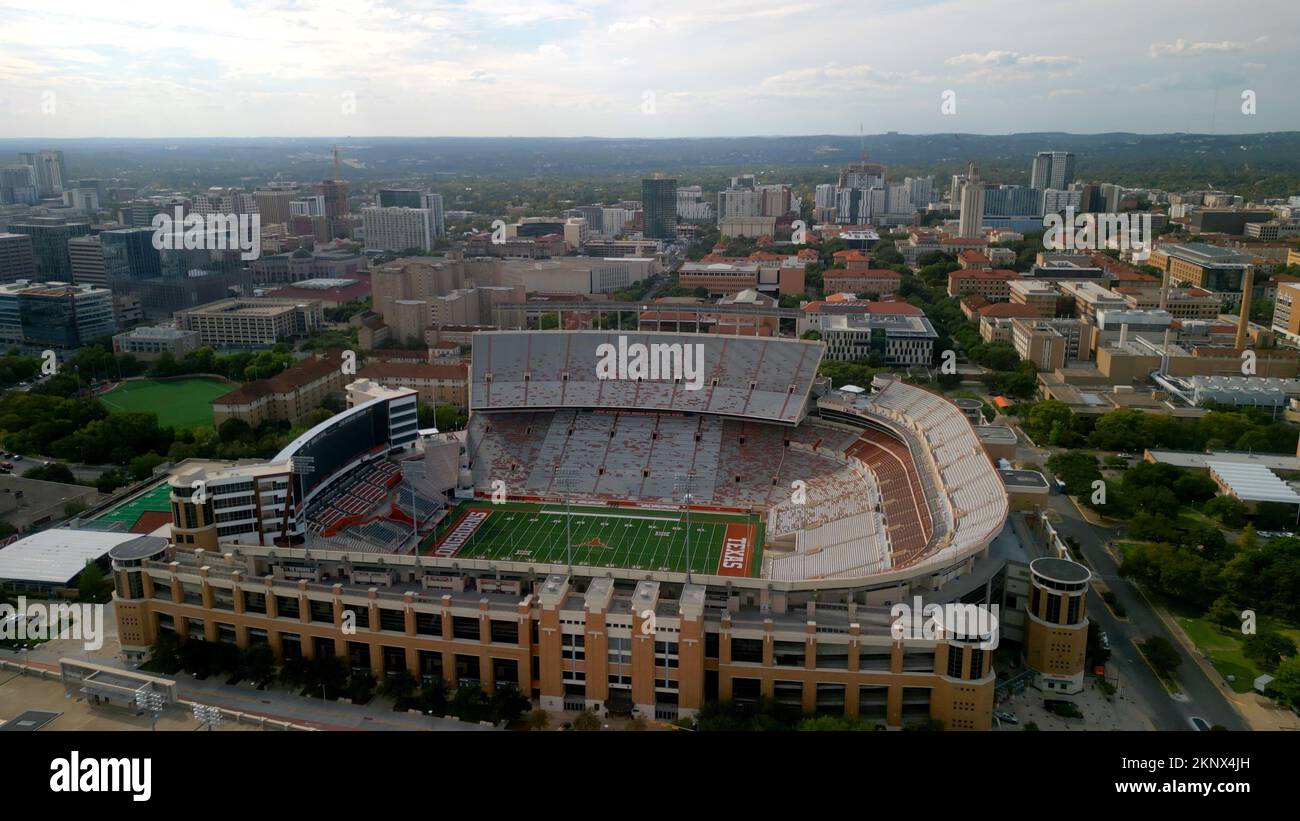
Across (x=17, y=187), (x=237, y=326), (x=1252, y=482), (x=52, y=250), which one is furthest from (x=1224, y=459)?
(x=17, y=187)

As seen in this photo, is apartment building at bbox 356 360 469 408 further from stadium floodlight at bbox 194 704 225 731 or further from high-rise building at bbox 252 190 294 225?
high-rise building at bbox 252 190 294 225

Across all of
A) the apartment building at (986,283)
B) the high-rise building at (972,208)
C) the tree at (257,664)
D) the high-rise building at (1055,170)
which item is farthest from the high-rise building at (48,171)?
the high-rise building at (1055,170)

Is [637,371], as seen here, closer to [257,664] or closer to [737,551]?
[737,551]

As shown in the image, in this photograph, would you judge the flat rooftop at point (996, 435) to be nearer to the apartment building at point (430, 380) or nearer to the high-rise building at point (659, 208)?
the apartment building at point (430, 380)

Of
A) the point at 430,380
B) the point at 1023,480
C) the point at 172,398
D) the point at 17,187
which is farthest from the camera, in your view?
the point at 17,187

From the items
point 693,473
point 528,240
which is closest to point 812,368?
point 693,473

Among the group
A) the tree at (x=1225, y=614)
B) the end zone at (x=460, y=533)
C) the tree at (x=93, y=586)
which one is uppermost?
the tree at (x=93, y=586)
